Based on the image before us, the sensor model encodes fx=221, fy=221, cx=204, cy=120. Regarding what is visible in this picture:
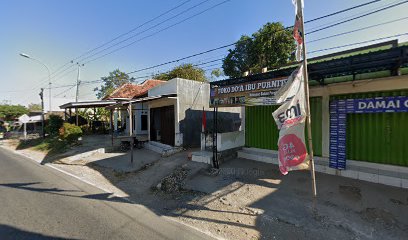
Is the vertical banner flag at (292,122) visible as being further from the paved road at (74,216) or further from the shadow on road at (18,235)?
the shadow on road at (18,235)

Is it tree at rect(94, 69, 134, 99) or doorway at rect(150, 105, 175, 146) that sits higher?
tree at rect(94, 69, 134, 99)

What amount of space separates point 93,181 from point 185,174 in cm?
353

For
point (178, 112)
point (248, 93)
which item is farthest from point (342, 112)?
point (178, 112)

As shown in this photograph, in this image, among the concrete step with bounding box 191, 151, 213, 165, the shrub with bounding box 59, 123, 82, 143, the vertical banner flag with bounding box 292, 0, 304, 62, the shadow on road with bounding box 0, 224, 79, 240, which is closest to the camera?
the shadow on road with bounding box 0, 224, 79, 240

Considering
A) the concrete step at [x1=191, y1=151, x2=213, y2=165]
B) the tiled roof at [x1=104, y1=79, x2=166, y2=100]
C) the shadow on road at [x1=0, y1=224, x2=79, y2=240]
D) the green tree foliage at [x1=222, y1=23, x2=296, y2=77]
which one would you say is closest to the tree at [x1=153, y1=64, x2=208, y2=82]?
the green tree foliage at [x1=222, y1=23, x2=296, y2=77]

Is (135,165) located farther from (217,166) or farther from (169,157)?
(217,166)

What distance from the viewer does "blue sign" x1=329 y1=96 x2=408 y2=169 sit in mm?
6492

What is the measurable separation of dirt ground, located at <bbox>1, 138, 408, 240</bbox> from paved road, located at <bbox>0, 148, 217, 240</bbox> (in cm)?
49

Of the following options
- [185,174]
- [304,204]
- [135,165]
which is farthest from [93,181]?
[304,204]

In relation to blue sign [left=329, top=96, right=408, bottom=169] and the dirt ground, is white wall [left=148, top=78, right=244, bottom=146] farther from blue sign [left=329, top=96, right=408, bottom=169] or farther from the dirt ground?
blue sign [left=329, top=96, right=408, bottom=169]

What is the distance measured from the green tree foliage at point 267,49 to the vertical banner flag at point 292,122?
18.1 m

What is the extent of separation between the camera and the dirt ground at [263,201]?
14.9 feet

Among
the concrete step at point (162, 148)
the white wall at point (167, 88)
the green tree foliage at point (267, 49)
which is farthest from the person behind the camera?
the green tree foliage at point (267, 49)

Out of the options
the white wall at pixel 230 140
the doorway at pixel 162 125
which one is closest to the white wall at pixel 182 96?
the doorway at pixel 162 125
